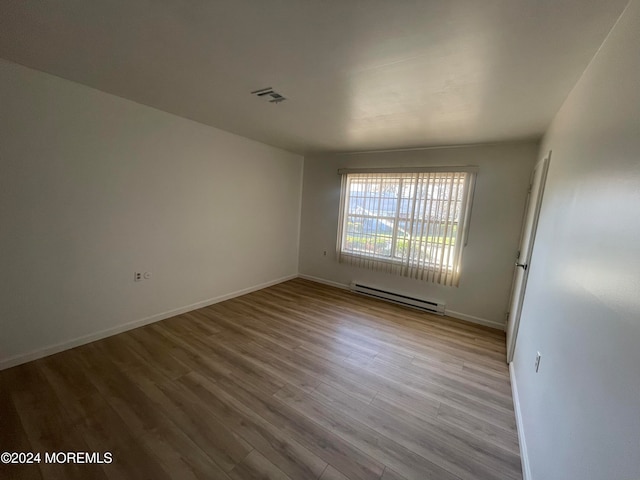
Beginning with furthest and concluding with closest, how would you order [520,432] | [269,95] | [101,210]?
[101,210], [269,95], [520,432]

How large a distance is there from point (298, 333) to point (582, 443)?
94.9 inches

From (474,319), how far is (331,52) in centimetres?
369

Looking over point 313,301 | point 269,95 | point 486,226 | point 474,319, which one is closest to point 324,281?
point 313,301

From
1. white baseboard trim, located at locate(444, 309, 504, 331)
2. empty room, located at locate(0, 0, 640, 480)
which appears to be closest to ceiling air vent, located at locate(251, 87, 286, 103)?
empty room, located at locate(0, 0, 640, 480)

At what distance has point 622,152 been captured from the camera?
3.14ft

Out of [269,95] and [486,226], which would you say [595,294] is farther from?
[486,226]

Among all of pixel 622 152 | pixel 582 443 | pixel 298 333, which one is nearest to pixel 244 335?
pixel 298 333

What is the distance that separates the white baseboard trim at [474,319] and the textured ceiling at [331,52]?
2.45m

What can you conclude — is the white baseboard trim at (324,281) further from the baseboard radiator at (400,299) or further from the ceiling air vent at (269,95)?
the ceiling air vent at (269,95)

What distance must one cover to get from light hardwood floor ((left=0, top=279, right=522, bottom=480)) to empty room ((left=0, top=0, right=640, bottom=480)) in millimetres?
18

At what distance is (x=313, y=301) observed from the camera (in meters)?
4.04

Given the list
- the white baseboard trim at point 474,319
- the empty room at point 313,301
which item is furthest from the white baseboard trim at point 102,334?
the white baseboard trim at point 474,319

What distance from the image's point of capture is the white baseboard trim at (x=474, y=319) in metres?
3.47

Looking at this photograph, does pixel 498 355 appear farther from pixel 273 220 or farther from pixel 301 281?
pixel 273 220
